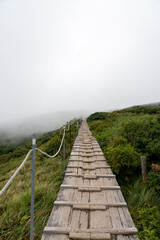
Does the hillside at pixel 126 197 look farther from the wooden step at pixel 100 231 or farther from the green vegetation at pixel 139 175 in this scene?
the wooden step at pixel 100 231

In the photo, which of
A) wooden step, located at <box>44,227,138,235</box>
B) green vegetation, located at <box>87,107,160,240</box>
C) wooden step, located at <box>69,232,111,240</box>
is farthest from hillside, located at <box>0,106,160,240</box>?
wooden step, located at <box>69,232,111,240</box>

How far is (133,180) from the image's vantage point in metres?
3.58

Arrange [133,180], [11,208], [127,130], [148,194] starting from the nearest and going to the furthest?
[11,208] < [148,194] < [133,180] < [127,130]

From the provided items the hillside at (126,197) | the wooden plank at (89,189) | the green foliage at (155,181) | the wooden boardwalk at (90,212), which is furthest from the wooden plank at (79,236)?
the green foliage at (155,181)

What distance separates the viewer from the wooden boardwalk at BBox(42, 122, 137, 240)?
68.1 inches

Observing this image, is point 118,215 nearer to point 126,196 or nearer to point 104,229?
point 104,229

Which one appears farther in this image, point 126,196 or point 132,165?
point 132,165

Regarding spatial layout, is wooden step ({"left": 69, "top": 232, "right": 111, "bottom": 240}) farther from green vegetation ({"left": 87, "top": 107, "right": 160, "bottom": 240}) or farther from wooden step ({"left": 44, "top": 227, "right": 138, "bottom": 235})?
green vegetation ({"left": 87, "top": 107, "right": 160, "bottom": 240})

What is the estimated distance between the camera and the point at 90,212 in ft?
6.98

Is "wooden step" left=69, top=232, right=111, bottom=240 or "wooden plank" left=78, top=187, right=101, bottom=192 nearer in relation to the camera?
"wooden step" left=69, top=232, right=111, bottom=240

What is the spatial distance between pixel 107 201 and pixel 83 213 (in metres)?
0.56

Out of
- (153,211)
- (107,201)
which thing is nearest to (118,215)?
(107,201)

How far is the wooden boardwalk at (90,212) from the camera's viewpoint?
1.73m

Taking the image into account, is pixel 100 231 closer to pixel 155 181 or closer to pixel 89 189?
pixel 89 189
